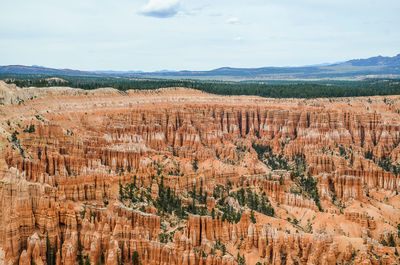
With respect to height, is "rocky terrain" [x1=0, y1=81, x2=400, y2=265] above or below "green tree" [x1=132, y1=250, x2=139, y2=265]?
above

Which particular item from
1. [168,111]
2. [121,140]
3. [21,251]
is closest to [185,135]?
[168,111]

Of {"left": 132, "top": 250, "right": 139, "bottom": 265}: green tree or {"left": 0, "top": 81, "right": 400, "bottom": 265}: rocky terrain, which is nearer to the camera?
{"left": 132, "top": 250, "right": 139, "bottom": 265}: green tree

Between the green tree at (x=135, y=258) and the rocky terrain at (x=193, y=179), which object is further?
the rocky terrain at (x=193, y=179)

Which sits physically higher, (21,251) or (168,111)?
(168,111)

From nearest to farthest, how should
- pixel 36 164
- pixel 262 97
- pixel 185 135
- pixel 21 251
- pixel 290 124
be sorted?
pixel 21 251 < pixel 36 164 < pixel 185 135 < pixel 290 124 < pixel 262 97

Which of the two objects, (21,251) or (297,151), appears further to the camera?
(297,151)

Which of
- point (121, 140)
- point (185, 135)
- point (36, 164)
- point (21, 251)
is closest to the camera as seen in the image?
point (21, 251)

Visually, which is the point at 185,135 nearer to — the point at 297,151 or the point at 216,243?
the point at 297,151

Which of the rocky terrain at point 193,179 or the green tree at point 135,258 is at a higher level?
the rocky terrain at point 193,179
